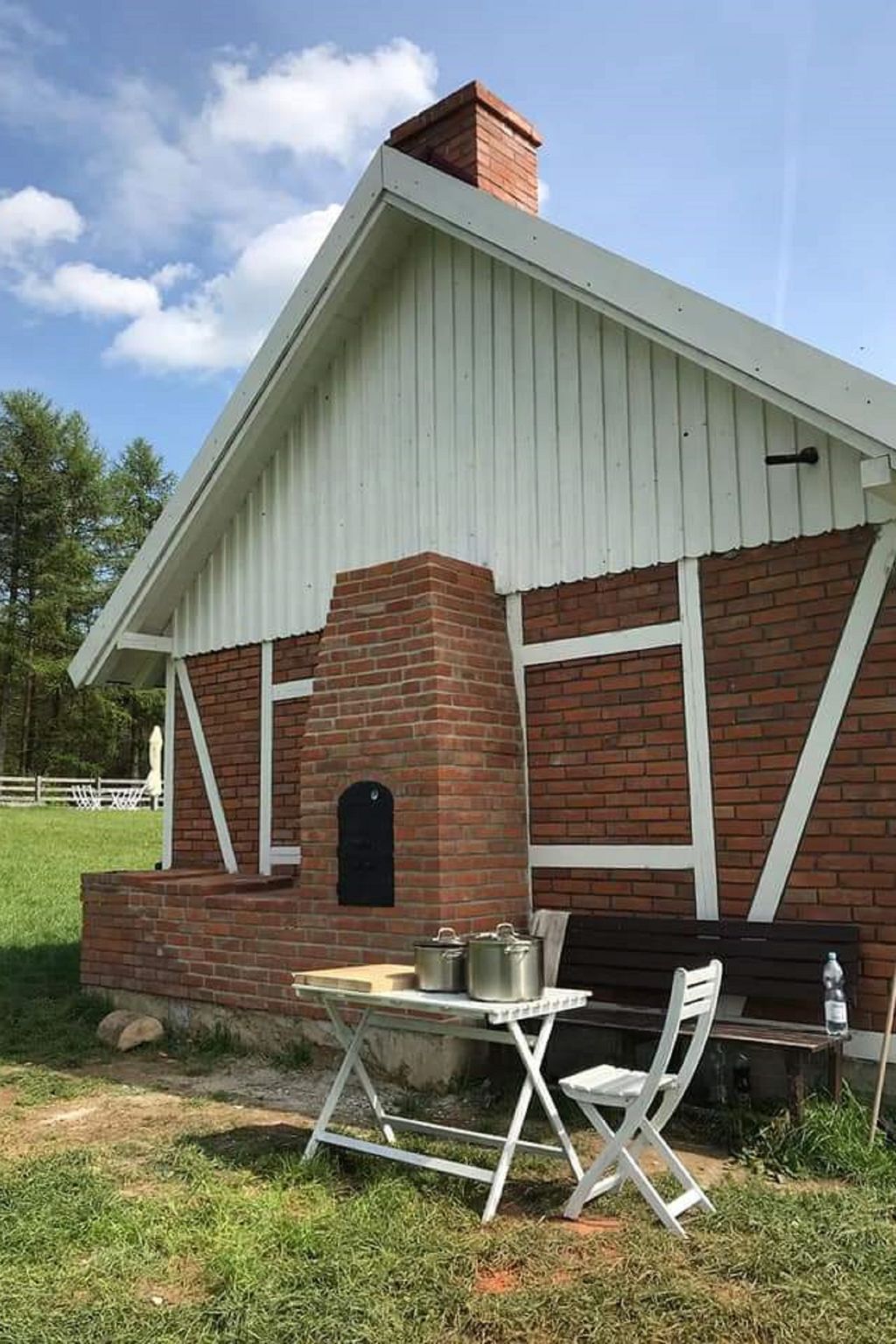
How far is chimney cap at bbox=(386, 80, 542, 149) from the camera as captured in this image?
303 inches

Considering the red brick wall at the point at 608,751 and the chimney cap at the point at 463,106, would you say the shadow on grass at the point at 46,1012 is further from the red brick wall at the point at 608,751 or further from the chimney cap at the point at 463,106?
the chimney cap at the point at 463,106

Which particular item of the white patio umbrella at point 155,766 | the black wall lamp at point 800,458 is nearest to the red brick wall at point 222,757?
the black wall lamp at point 800,458

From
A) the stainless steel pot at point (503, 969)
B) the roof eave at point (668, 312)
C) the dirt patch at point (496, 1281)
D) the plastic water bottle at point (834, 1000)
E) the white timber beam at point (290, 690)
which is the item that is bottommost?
the dirt patch at point (496, 1281)

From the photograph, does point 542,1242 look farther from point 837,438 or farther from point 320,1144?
point 837,438

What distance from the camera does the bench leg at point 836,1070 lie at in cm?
473

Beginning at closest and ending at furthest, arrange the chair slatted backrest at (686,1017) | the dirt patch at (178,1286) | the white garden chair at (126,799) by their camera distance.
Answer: the dirt patch at (178,1286) → the chair slatted backrest at (686,1017) → the white garden chair at (126,799)

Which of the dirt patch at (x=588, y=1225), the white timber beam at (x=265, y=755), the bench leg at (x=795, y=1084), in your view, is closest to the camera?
the dirt patch at (x=588, y=1225)

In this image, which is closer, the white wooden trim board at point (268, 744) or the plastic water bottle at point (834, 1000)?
the plastic water bottle at point (834, 1000)

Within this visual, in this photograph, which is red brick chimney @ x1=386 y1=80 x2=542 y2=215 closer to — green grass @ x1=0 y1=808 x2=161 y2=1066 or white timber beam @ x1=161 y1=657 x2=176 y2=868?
white timber beam @ x1=161 y1=657 x2=176 y2=868

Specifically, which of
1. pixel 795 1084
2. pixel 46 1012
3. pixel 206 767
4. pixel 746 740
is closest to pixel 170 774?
pixel 206 767

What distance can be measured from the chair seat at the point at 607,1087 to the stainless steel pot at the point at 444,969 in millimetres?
620

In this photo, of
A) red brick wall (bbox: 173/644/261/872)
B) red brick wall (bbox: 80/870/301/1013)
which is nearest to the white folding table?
red brick wall (bbox: 80/870/301/1013)

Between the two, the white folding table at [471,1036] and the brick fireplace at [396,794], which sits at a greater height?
the brick fireplace at [396,794]

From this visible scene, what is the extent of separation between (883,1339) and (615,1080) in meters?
1.22
